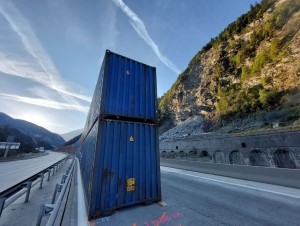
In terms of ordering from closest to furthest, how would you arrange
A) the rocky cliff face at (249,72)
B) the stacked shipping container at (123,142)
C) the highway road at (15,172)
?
the stacked shipping container at (123,142)
the highway road at (15,172)
the rocky cliff face at (249,72)

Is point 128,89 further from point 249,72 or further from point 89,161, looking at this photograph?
point 249,72

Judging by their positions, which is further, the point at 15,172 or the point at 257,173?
the point at 15,172

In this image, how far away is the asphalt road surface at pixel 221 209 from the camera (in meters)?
4.14

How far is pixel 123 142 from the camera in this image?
18.7ft

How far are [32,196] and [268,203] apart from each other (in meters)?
9.58

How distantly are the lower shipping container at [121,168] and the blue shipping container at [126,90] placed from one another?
474 millimetres

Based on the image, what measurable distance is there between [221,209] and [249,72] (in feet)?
106

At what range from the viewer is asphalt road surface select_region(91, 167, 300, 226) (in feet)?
13.6

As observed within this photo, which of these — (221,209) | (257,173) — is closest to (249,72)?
(257,173)

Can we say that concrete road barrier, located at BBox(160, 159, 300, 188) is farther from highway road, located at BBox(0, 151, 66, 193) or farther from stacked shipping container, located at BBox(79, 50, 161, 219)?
highway road, located at BBox(0, 151, 66, 193)

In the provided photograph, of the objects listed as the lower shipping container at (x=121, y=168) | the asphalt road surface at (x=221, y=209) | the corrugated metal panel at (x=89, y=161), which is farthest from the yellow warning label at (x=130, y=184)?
the corrugated metal panel at (x=89, y=161)

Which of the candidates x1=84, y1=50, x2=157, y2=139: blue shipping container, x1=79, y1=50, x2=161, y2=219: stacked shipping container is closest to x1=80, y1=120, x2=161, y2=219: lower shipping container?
x1=79, y1=50, x2=161, y2=219: stacked shipping container

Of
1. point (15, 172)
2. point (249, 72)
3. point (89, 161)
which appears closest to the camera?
point (89, 161)

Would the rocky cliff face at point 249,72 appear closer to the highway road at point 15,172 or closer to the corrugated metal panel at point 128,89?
the corrugated metal panel at point 128,89
